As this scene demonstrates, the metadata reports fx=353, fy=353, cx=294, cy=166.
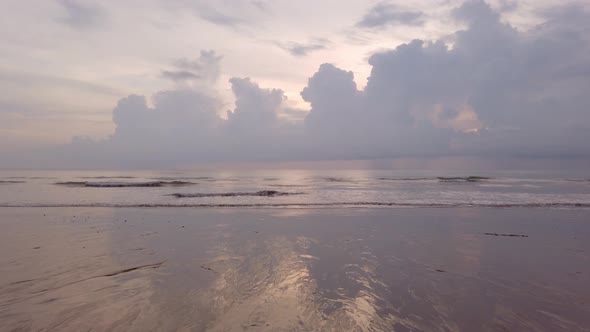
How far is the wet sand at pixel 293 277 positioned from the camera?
604 centimetres

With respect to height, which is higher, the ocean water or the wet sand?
the wet sand

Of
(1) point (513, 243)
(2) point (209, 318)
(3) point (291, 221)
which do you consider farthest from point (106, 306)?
(1) point (513, 243)

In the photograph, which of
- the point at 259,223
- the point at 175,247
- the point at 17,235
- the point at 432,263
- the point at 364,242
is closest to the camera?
the point at 432,263

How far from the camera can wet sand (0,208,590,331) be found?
6039 mm

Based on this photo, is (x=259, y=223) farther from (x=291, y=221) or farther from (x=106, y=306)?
(x=106, y=306)

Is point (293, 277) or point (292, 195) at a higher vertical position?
point (293, 277)

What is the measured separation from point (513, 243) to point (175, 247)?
1178cm

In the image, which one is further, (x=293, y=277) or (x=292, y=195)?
(x=292, y=195)

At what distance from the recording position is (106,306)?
21.6 ft

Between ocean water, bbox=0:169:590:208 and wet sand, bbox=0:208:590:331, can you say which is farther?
ocean water, bbox=0:169:590:208

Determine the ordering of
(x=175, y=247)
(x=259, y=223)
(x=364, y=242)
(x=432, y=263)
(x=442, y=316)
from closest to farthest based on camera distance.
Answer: (x=442, y=316) < (x=432, y=263) < (x=175, y=247) < (x=364, y=242) < (x=259, y=223)

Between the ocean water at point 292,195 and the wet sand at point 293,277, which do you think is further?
the ocean water at point 292,195

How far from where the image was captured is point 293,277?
839 cm

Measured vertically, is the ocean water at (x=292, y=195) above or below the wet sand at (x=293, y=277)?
below
